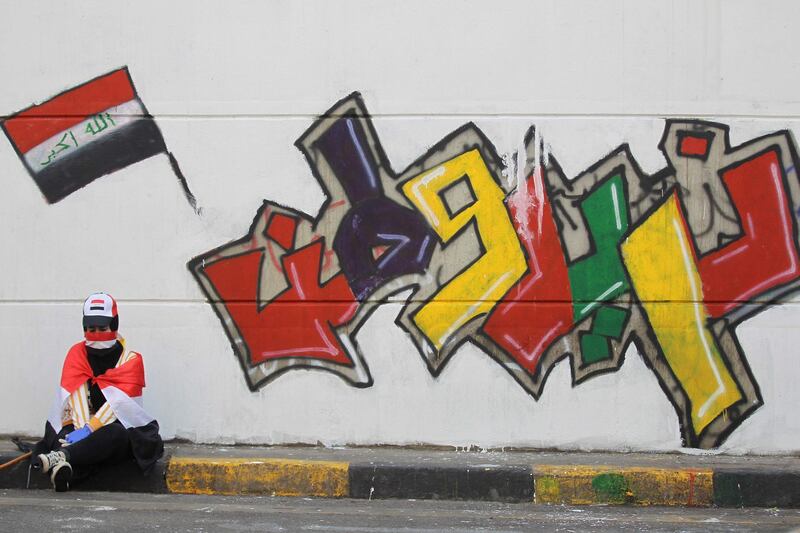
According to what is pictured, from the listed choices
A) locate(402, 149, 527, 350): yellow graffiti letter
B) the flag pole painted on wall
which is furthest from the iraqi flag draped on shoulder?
locate(402, 149, 527, 350): yellow graffiti letter

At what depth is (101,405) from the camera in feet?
23.7

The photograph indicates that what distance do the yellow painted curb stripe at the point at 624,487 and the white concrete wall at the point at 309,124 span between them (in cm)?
62

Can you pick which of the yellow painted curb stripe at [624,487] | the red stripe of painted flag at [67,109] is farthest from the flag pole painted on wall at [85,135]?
the yellow painted curb stripe at [624,487]

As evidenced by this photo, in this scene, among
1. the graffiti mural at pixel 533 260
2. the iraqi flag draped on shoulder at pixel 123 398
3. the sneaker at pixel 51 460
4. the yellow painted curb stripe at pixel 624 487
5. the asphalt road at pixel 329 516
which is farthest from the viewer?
the graffiti mural at pixel 533 260

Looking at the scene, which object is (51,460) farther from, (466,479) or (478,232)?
(478,232)

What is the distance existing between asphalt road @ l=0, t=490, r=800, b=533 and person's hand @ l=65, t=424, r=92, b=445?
0.98 ft

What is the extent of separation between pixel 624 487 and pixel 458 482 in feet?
2.99

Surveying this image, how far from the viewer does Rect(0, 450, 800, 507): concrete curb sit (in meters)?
6.98

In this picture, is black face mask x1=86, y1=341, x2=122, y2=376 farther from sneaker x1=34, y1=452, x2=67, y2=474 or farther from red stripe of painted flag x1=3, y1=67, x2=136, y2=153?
red stripe of painted flag x1=3, y1=67, x2=136, y2=153

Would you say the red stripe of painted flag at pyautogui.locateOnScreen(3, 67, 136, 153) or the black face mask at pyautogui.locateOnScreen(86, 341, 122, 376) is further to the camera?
the red stripe of painted flag at pyautogui.locateOnScreen(3, 67, 136, 153)

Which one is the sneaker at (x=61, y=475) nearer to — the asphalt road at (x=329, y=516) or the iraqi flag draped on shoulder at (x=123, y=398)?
the asphalt road at (x=329, y=516)

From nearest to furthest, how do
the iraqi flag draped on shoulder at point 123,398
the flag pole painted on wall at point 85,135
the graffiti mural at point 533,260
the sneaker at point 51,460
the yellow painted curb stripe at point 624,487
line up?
the sneaker at point 51,460 → the yellow painted curb stripe at point 624,487 → the iraqi flag draped on shoulder at point 123,398 → the graffiti mural at point 533,260 → the flag pole painted on wall at point 85,135

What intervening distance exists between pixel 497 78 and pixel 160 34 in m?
2.04

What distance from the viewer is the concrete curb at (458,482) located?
22.9 ft
